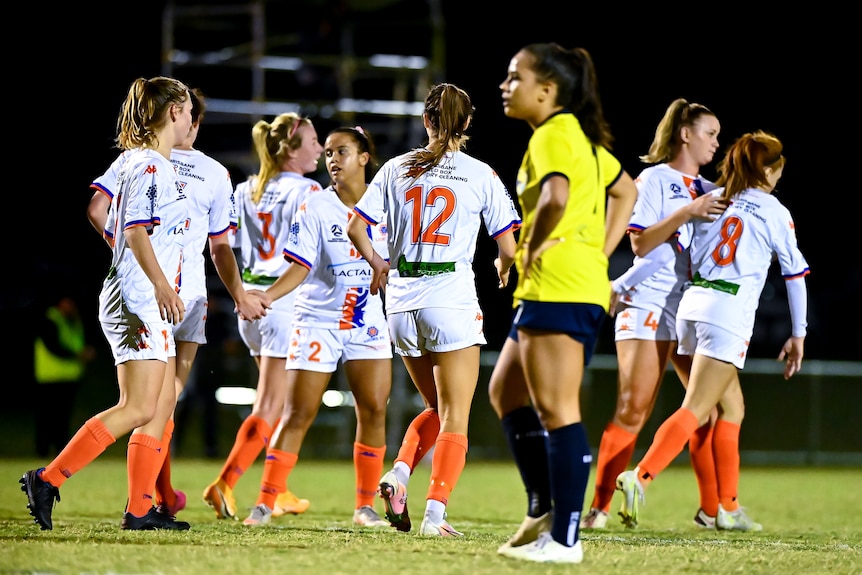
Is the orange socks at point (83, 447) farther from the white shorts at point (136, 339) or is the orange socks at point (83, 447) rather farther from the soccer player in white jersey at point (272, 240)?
the soccer player in white jersey at point (272, 240)

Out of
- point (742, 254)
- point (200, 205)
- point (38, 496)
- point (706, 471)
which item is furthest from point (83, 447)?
point (742, 254)

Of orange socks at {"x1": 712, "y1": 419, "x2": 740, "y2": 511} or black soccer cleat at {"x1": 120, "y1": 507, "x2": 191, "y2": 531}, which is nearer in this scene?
black soccer cleat at {"x1": 120, "y1": 507, "x2": 191, "y2": 531}

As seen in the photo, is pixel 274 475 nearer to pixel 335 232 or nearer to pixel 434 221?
pixel 335 232

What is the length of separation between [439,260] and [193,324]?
1.55 meters

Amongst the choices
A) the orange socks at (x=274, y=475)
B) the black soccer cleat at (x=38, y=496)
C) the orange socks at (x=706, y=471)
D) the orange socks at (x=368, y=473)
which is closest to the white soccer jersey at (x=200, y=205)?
the orange socks at (x=274, y=475)

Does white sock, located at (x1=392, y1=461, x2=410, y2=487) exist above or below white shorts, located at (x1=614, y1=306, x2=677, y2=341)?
below

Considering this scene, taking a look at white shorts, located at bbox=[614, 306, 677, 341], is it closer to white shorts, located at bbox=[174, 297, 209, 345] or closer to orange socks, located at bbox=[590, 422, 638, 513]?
orange socks, located at bbox=[590, 422, 638, 513]

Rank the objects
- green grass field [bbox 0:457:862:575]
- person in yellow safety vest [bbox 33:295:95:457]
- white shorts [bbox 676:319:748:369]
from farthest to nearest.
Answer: person in yellow safety vest [bbox 33:295:95:457] < white shorts [bbox 676:319:748:369] < green grass field [bbox 0:457:862:575]

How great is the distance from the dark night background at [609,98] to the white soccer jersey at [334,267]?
1482 cm

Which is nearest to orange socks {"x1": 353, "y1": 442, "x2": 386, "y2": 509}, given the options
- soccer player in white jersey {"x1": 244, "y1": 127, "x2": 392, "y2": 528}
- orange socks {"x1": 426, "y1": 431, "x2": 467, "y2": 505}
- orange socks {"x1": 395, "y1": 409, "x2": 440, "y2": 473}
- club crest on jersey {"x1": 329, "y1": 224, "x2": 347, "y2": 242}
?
soccer player in white jersey {"x1": 244, "y1": 127, "x2": 392, "y2": 528}

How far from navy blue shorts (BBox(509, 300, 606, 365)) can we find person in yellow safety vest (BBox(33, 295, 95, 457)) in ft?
32.6

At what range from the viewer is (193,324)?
666cm

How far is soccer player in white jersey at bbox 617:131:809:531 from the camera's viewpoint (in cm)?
676

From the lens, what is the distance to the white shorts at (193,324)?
6602mm
